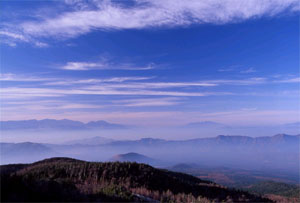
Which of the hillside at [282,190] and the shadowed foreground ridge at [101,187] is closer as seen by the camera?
the shadowed foreground ridge at [101,187]

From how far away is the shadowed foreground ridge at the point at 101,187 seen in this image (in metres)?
6.33

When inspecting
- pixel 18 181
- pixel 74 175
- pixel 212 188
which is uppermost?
pixel 18 181

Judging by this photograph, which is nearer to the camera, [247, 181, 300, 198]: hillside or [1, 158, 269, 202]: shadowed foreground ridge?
[1, 158, 269, 202]: shadowed foreground ridge

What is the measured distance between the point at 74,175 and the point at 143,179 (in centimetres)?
488

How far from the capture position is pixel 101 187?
991 centimetres

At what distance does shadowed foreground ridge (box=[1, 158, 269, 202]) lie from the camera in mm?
6328

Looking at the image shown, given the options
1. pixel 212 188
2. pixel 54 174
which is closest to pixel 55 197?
pixel 54 174

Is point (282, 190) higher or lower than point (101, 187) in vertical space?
lower

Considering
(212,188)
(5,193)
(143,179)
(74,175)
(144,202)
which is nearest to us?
(5,193)

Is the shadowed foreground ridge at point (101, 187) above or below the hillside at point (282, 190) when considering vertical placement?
above

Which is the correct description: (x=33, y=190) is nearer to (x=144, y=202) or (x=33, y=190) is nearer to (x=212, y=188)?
(x=144, y=202)

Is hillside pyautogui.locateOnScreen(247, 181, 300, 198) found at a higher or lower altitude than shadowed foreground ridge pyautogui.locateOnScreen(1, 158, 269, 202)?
lower

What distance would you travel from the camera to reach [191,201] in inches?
406

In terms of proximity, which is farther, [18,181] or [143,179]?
[143,179]
